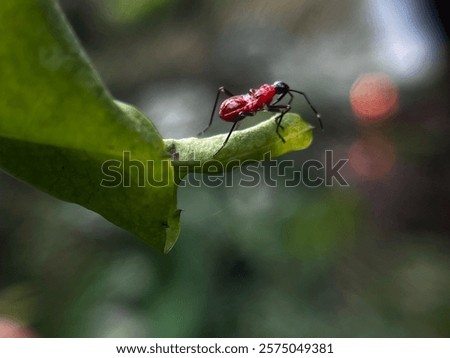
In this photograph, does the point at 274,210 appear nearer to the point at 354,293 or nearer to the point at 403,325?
the point at 354,293

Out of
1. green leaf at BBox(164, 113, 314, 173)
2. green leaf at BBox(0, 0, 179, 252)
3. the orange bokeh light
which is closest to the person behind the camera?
green leaf at BBox(0, 0, 179, 252)

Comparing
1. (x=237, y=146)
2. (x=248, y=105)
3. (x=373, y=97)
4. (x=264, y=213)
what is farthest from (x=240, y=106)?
(x=373, y=97)

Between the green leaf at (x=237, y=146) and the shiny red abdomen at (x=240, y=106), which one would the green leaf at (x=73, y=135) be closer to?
the green leaf at (x=237, y=146)

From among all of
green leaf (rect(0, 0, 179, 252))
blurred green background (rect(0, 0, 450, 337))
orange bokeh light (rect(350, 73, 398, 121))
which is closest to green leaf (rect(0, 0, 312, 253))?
green leaf (rect(0, 0, 179, 252))

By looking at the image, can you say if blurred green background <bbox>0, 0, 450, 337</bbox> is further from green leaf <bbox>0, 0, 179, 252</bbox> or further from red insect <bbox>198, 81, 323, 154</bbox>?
green leaf <bbox>0, 0, 179, 252</bbox>

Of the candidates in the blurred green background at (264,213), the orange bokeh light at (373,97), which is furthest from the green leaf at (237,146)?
the orange bokeh light at (373,97)
